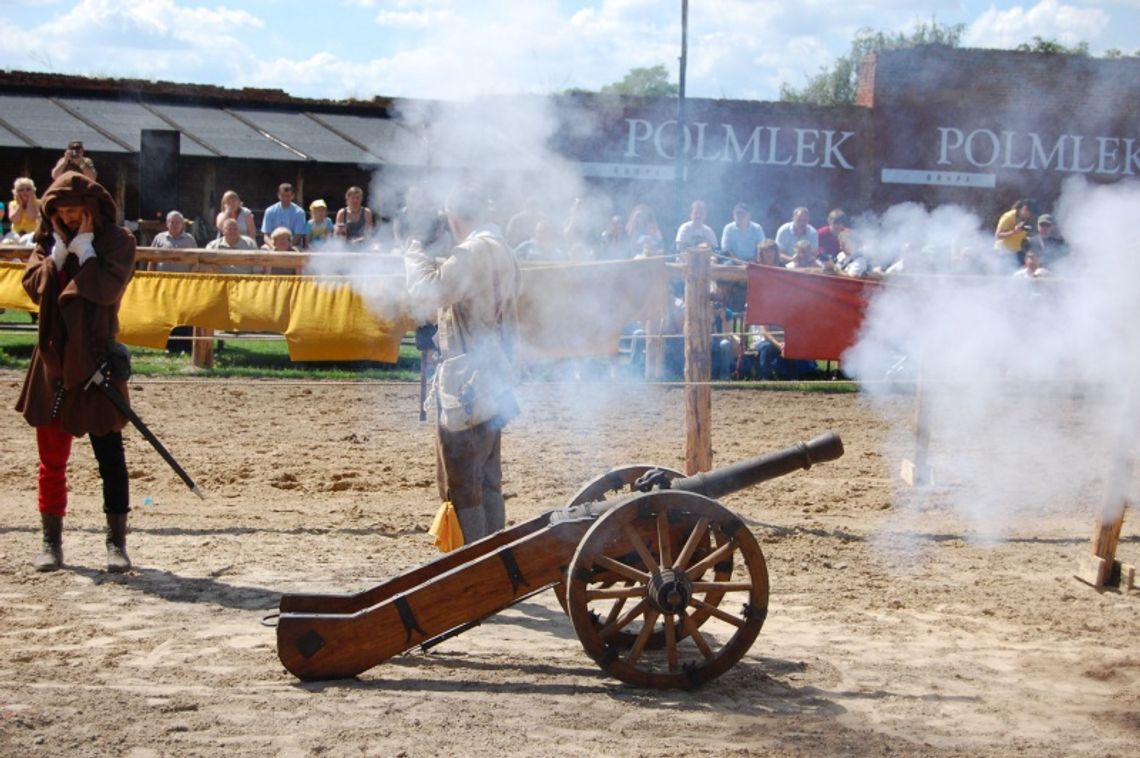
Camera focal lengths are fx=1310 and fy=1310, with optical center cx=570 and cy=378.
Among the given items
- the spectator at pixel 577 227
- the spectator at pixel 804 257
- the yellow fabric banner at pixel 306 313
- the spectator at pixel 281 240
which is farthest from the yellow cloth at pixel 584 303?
the spectator at pixel 281 240

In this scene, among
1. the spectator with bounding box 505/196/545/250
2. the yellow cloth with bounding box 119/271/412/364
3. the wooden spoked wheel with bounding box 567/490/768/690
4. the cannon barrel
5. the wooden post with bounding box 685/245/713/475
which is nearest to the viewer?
the wooden spoked wheel with bounding box 567/490/768/690

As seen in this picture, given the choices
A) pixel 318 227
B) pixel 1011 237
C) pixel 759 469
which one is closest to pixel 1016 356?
pixel 1011 237

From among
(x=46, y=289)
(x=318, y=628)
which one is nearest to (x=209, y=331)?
(x=46, y=289)

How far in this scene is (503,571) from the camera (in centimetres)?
479

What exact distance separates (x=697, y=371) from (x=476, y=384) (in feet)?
8.89

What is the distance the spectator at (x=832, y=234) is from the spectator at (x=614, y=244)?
84.6 inches

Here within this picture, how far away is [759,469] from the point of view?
5.18 meters

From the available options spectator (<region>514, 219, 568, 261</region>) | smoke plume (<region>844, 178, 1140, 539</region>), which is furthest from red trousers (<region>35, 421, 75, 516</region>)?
spectator (<region>514, 219, 568, 261</region>)

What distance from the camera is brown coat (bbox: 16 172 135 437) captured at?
6.12m

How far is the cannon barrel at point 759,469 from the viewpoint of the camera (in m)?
5.12

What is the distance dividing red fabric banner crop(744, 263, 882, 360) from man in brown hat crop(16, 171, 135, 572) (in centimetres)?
488

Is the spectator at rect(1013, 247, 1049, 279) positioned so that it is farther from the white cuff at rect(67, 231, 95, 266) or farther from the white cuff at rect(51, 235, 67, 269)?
the white cuff at rect(51, 235, 67, 269)

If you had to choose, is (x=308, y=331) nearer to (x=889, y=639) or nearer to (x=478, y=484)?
(x=478, y=484)

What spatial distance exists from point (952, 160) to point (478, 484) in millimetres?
19489
